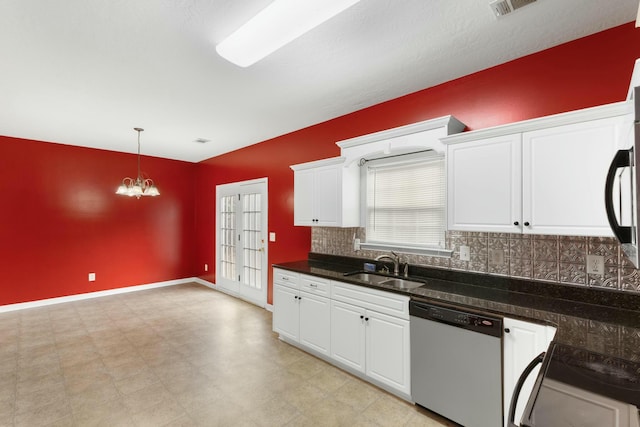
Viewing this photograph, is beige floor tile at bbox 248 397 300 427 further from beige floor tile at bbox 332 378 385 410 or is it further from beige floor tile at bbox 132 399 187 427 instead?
beige floor tile at bbox 132 399 187 427

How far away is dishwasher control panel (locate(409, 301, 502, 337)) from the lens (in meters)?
1.91

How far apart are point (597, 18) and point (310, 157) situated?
9.63 ft

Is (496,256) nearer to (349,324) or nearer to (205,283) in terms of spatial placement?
(349,324)

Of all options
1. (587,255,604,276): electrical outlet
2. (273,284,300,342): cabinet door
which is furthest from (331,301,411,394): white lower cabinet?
(587,255,604,276): electrical outlet

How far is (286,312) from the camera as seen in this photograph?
3.46 meters

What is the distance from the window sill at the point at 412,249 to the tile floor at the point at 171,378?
1.29 meters

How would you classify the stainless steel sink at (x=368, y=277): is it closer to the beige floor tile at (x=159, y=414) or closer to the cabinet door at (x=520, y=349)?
the cabinet door at (x=520, y=349)

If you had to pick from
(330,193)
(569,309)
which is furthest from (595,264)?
(330,193)

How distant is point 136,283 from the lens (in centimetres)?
591

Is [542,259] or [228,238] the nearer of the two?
[542,259]

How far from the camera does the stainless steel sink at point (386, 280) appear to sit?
2.88 meters

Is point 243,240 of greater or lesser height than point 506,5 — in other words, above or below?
below

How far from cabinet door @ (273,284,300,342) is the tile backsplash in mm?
1393

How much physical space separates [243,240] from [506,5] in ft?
15.8
